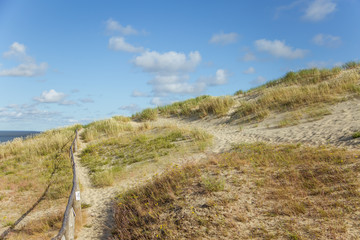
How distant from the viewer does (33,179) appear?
47.5 ft

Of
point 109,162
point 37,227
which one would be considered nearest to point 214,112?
point 109,162

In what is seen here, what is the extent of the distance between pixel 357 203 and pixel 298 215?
4.48ft

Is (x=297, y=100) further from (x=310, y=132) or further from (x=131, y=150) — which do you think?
(x=131, y=150)

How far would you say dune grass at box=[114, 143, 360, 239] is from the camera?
6109 millimetres

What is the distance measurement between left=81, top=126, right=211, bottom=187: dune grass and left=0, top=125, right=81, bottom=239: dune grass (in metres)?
1.41

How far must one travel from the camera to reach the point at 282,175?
27.3 ft

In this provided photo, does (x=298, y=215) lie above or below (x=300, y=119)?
below

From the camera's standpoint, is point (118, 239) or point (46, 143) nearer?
point (118, 239)

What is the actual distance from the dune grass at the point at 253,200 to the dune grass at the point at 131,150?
13.1 ft

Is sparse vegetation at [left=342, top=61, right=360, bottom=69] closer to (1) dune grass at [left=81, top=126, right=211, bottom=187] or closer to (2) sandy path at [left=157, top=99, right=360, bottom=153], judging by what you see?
(2) sandy path at [left=157, top=99, right=360, bottom=153]

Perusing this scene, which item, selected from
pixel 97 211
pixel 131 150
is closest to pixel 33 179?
pixel 131 150

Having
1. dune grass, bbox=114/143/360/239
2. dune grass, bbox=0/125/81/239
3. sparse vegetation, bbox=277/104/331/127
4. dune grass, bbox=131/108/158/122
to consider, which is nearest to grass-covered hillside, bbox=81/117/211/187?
dune grass, bbox=0/125/81/239

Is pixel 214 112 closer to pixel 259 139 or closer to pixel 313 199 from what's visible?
pixel 259 139

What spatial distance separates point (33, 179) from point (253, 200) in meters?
12.0
